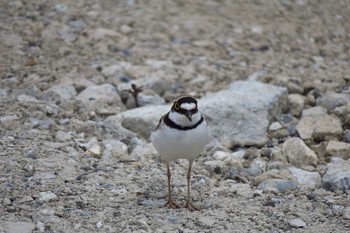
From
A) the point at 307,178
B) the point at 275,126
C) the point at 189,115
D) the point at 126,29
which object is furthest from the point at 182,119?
the point at 126,29

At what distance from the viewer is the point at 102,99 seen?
7.43 meters

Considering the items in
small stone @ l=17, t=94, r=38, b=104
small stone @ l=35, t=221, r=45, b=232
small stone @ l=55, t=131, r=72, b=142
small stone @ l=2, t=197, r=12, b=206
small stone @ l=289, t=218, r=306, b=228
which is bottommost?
small stone @ l=55, t=131, r=72, b=142

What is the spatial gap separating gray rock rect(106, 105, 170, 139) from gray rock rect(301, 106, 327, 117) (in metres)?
1.77

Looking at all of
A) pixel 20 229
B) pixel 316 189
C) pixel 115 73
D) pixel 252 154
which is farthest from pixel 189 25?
pixel 20 229

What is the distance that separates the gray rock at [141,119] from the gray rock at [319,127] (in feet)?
5.38

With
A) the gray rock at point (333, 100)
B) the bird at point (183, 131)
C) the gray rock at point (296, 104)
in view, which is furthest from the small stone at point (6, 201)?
the gray rock at point (333, 100)

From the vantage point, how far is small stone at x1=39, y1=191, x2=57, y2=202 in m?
5.30

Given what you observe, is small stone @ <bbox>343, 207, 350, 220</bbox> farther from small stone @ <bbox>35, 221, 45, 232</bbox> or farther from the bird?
small stone @ <bbox>35, 221, 45, 232</bbox>

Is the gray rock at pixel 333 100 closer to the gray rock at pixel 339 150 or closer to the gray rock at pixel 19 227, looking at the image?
the gray rock at pixel 339 150

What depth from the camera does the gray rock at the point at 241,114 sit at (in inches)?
281

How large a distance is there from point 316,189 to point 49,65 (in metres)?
4.22

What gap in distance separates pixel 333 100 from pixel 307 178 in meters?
1.88

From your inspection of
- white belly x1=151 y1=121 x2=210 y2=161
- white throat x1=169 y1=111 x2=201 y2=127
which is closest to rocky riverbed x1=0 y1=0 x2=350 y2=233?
white belly x1=151 y1=121 x2=210 y2=161

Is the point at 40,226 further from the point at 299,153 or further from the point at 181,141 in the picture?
the point at 299,153
